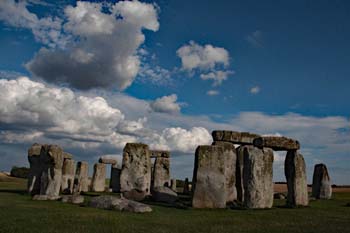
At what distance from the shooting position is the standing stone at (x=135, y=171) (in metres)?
20.0

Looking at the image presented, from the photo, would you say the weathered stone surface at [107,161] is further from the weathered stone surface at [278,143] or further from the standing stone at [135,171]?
the weathered stone surface at [278,143]

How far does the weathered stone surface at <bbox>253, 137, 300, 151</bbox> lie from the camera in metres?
16.0

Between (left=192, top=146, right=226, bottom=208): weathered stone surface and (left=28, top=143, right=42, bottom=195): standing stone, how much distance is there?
989 cm

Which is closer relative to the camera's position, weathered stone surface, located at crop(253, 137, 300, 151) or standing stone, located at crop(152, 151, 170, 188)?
weathered stone surface, located at crop(253, 137, 300, 151)

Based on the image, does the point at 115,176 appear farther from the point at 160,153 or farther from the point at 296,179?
the point at 296,179

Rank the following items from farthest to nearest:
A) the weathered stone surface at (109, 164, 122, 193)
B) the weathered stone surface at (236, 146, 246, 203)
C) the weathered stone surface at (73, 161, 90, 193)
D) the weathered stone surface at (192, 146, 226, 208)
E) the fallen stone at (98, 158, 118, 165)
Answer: the fallen stone at (98, 158, 118, 165) < the weathered stone surface at (109, 164, 122, 193) < the weathered stone surface at (73, 161, 90, 193) < the weathered stone surface at (236, 146, 246, 203) < the weathered stone surface at (192, 146, 226, 208)

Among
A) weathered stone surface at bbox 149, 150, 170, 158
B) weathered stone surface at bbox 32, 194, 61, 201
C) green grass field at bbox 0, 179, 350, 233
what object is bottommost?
weathered stone surface at bbox 32, 194, 61, 201

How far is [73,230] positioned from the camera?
322 inches

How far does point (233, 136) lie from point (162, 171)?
8.35m

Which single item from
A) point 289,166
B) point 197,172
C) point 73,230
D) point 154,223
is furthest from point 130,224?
point 289,166

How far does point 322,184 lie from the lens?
23812 millimetres

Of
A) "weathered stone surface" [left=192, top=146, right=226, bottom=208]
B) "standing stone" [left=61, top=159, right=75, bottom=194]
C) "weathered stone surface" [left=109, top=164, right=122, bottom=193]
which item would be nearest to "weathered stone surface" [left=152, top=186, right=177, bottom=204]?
"weathered stone surface" [left=192, top=146, right=226, bottom=208]

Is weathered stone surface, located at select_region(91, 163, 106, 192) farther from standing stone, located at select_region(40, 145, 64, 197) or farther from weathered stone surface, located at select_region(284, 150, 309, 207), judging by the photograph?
weathered stone surface, located at select_region(284, 150, 309, 207)

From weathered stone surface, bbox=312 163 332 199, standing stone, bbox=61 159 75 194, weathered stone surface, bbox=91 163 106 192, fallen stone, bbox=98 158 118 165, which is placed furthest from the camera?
fallen stone, bbox=98 158 118 165
